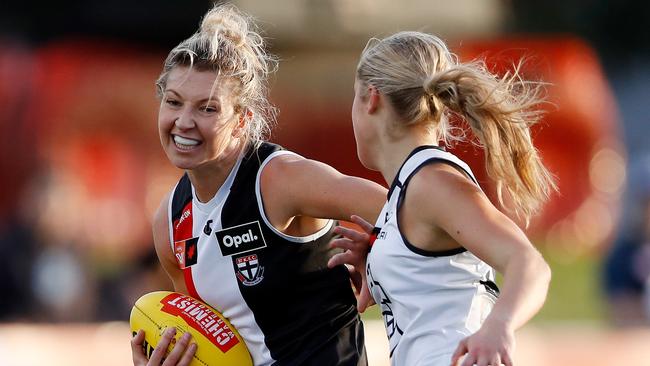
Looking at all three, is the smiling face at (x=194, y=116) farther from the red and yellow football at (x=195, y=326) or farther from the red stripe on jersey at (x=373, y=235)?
the red stripe on jersey at (x=373, y=235)

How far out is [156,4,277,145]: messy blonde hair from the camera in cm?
415

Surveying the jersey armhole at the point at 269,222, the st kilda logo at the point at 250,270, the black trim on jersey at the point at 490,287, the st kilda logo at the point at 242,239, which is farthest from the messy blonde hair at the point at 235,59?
the black trim on jersey at the point at 490,287

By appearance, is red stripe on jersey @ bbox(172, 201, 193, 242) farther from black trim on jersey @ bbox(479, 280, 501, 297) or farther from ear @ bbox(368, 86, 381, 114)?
black trim on jersey @ bbox(479, 280, 501, 297)

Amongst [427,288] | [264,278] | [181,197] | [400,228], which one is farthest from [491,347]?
[181,197]

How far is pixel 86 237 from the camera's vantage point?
14344mm

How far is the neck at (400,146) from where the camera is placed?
3664 mm

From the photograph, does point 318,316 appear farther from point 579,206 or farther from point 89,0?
point 89,0

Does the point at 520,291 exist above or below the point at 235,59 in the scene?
below

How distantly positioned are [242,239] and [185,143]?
40 cm

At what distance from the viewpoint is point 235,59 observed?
4203mm

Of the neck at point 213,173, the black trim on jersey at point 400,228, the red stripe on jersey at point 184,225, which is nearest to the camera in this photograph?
the black trim on jersey at point 400,228

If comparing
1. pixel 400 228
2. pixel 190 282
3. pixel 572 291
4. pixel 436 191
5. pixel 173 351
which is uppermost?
pixel 436 191

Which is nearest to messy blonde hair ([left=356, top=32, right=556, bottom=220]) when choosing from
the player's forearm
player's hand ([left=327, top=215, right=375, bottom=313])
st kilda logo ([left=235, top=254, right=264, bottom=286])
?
player's hand ([left=327, top=215, right=375, bottom=313])

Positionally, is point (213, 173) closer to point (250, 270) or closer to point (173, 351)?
point (250, 270)
